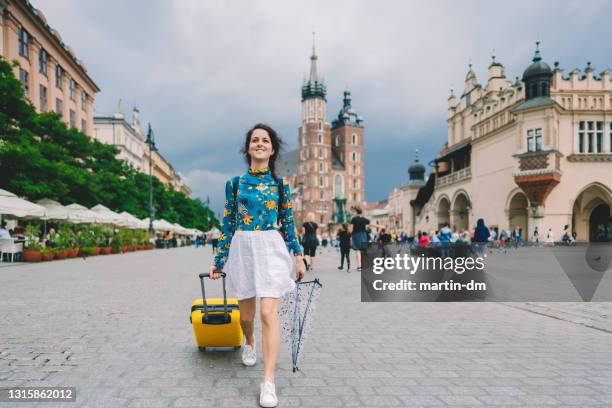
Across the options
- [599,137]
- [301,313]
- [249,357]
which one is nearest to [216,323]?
[249,357]

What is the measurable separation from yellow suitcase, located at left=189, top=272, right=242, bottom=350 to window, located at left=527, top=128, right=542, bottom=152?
3349 cm

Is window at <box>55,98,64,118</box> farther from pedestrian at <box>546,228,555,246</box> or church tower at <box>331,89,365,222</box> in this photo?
church tower at <box>331,89,365,222</box>

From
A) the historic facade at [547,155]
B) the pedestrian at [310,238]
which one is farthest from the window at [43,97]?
the historic facade at [547,155]

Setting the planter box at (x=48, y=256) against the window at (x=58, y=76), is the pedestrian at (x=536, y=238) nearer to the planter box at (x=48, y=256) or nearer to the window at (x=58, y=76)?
the planter box at (x=48, y=256)

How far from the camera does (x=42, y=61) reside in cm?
3788

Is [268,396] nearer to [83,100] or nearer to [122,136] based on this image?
[83,100]

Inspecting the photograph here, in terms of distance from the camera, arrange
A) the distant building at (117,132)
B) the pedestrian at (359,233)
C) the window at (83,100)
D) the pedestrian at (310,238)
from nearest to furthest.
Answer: the pedestrian at (359,233) → the pedestrian at (310,238) → the window at (83,100) → the distant building at (117,132)

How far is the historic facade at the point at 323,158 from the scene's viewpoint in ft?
407

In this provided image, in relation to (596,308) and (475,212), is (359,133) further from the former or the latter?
(596,308)

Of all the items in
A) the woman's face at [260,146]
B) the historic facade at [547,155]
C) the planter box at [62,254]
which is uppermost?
the historic facade at [547,155]

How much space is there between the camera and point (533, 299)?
28.0ft

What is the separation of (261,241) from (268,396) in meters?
1.09

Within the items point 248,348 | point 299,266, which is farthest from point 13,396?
point 299,266

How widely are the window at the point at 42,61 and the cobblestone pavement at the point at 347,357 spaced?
35579 millimetres
